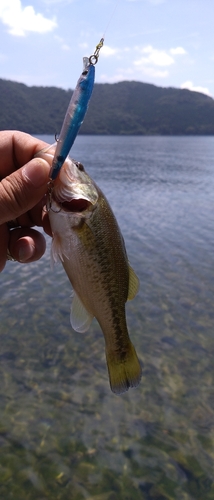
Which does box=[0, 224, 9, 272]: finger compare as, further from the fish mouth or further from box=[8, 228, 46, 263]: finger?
the fish mouth

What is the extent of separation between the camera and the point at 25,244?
15.4 feet

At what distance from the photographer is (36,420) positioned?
7.46 meters

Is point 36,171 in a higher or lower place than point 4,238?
higher

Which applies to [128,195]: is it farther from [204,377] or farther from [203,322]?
[204,377]

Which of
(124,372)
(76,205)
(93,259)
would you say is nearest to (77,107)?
(76,205)

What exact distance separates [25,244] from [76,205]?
71.3 inches

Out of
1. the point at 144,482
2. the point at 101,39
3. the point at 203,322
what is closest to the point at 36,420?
the point at 144,482

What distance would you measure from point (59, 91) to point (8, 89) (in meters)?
26.7

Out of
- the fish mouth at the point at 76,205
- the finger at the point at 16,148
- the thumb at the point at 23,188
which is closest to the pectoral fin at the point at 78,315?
the fish mouth at the point at 76,205

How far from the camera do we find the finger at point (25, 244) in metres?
4.70

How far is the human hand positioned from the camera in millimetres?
3275

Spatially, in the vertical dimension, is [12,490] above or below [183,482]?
below

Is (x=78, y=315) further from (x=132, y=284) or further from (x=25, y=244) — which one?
(x=25, y=244)

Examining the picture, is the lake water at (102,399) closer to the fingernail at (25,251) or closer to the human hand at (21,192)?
the human hand at (21,192)
